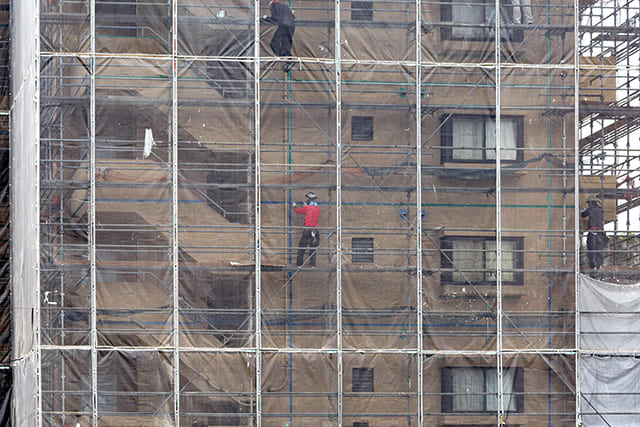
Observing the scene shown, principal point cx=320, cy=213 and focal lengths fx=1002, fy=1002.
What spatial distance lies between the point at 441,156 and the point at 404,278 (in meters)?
2.78

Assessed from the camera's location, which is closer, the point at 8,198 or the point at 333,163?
the point at 333,163

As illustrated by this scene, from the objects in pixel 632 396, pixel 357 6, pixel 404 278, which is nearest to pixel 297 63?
pixel 357 6

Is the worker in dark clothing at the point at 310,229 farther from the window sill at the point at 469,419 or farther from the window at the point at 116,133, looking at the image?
the window sill at the point at 469,419

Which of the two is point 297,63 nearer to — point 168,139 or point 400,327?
point 168,139

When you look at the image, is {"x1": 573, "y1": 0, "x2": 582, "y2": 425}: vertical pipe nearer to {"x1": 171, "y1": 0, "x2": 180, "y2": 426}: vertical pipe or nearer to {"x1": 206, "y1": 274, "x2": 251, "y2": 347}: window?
{"x1": 206, "y1": 274, "x2": 251, "y2": 347}: window

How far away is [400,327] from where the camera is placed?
20859mm

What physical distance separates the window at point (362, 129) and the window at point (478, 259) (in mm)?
2730

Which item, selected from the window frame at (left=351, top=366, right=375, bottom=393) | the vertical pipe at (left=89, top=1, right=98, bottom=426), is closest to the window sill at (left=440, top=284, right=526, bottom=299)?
the window frame at (left=351, top=366, right=375, bottom=393)

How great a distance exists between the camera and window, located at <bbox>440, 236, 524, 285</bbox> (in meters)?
21.1

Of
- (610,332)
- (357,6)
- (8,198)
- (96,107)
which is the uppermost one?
(357,6)

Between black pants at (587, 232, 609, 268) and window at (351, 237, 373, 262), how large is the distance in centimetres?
469

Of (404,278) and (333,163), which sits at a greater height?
(333,163)

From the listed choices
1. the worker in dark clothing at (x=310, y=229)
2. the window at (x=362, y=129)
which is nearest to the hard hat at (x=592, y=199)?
the window at (x=362, y=129)

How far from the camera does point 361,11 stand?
2164cm
